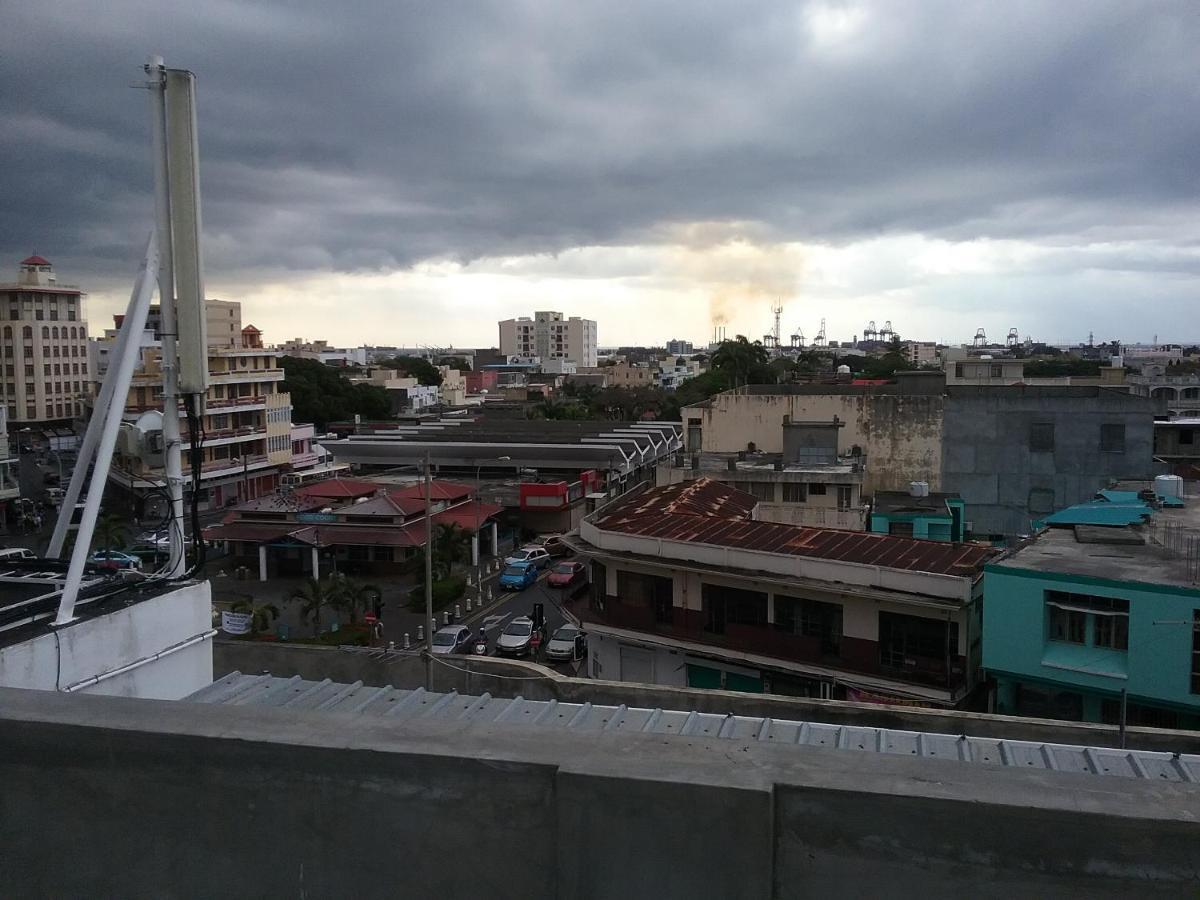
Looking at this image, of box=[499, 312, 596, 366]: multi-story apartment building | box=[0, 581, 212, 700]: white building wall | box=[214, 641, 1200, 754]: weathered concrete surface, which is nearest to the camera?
box=[0, 581, 212, 700]: white building wall

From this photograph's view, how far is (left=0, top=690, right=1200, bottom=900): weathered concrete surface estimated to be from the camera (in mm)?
2451

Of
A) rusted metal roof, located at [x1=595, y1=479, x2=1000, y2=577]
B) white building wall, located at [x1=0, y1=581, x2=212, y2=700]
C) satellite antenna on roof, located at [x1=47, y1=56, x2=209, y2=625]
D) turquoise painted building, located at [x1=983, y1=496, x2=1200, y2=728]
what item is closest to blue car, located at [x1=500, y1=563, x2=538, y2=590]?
rusted metal roof, located at [x1=595, y1=479, x2=1000, y2=577]

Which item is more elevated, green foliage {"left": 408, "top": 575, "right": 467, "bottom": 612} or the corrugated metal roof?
the corrugated metal roof

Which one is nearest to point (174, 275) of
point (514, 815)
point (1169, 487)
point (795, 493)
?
point (514, 815)

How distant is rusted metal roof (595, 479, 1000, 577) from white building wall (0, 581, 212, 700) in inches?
476

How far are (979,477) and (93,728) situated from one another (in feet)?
104

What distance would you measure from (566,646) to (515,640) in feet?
4.36

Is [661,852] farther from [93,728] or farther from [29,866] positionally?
[29,866]

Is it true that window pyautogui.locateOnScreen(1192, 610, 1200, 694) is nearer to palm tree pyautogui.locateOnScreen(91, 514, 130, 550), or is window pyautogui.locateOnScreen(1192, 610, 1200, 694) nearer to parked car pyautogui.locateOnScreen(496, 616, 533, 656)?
parked car pyautogui.locateOnScreen(496, 616, 533, 656)

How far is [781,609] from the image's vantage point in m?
16.7

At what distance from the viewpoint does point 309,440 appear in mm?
59375

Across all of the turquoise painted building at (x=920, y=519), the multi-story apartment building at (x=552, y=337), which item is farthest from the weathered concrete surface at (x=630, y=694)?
the multi-story apartment building at (x=552, y=337)

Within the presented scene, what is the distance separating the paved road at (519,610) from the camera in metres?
26.7

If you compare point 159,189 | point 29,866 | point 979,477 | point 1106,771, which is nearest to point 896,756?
point 1106,771
